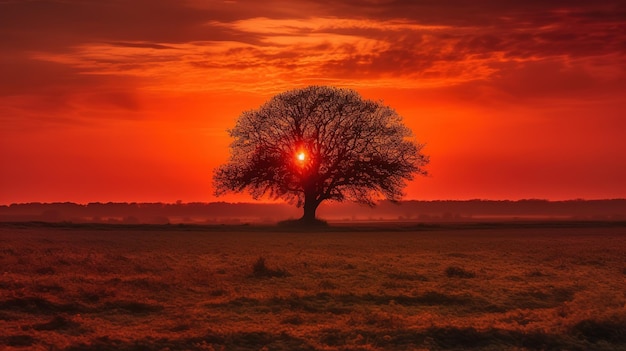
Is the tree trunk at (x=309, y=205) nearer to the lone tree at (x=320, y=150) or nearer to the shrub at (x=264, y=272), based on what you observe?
the lone tree at (x=320, y=150)

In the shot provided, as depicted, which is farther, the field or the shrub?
the shrub

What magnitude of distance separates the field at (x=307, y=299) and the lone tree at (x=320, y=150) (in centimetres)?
2698

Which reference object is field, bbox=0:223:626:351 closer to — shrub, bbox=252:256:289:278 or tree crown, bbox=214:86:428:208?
shrub, bbox=252:256:289:278

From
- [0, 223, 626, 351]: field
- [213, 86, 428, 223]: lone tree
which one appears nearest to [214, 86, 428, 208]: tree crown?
[213, 86, 428, 223]: lone tree

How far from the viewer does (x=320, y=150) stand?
6012 centimetres

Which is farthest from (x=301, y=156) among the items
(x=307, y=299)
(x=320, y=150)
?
(x=307, y=299)

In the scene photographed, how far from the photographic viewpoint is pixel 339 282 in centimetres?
2255

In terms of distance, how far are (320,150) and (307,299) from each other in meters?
40.8

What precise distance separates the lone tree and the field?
26977 mm

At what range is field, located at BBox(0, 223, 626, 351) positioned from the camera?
15.6 m

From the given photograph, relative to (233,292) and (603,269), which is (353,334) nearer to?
(233,292)

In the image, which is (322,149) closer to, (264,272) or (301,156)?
(301,156)

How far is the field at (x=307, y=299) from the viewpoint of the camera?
615 inches

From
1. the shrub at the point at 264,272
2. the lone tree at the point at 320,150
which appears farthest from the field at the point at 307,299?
the lone tree at the point at 320,150
